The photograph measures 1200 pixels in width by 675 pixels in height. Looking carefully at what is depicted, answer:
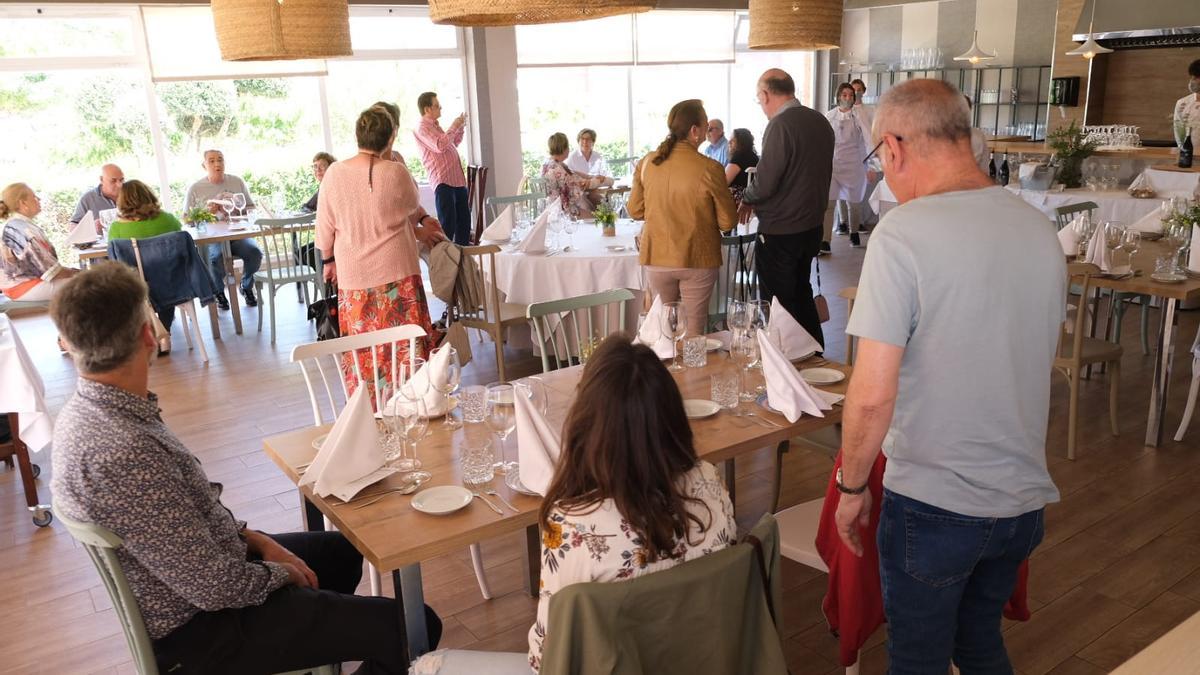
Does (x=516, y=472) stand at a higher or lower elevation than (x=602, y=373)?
lower

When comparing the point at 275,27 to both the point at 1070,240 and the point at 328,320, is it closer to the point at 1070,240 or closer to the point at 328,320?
the point at 328,320

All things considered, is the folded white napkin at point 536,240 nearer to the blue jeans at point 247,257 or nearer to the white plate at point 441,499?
the blue jeans at point 247,257

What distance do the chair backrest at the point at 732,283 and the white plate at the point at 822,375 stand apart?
6.91 feet

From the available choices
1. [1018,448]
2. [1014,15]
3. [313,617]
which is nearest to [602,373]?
[1018,448]

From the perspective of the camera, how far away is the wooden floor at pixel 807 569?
2977mm

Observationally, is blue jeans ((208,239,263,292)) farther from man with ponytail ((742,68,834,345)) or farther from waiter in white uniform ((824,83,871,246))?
waiter in white uniform ((824,83,871,246))

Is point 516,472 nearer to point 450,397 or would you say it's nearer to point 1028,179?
point 450,397

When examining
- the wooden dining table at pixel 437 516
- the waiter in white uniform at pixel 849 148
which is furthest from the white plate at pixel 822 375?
the waiter in white uniform at pixel 849 148

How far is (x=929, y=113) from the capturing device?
5.88ft

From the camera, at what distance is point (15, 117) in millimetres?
7988

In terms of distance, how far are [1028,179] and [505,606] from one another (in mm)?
6034

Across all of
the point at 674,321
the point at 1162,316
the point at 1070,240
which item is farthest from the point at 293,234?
the point at 1162,316

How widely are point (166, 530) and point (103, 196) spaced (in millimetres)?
6494

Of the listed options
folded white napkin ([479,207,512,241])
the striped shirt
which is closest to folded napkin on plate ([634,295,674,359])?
folded white napkin ([479,207,512,241])
